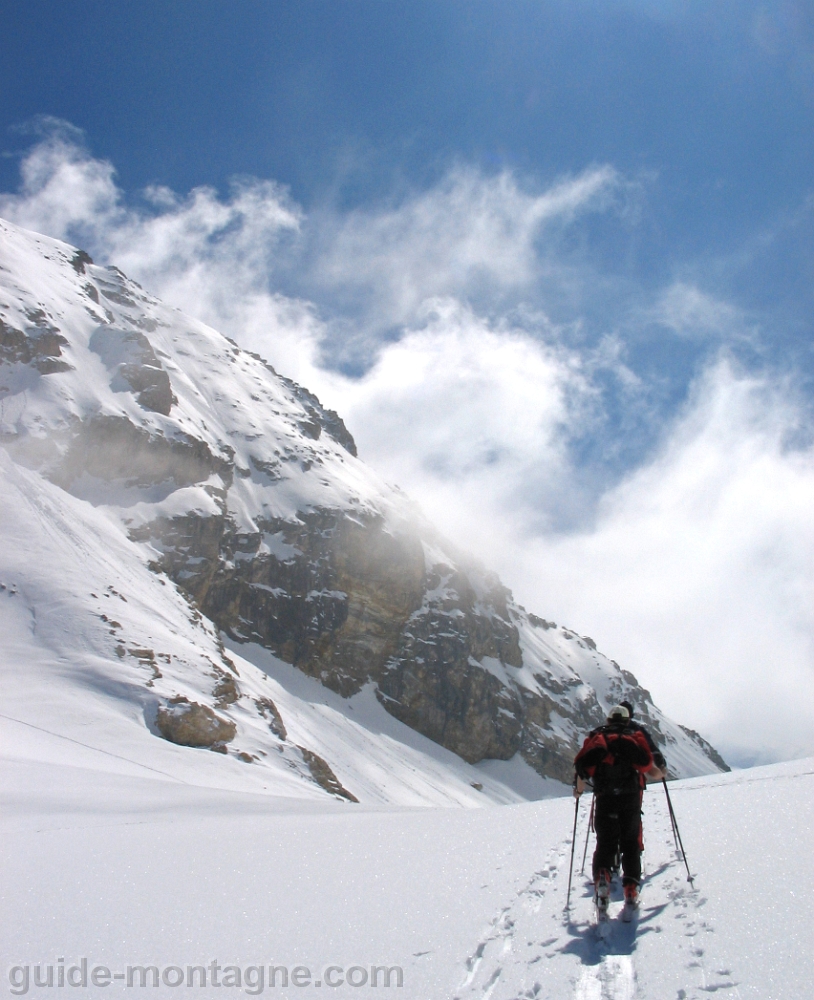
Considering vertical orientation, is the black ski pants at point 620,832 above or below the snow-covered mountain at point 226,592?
below

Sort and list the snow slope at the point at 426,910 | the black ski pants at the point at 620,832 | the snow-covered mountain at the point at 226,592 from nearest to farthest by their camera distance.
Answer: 1. the snow slope at the point at 426,910
2. the black ski pants at the point at 620,832
3. the snow-covered mountain at the point at 226,592

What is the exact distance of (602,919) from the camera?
4.77 metres

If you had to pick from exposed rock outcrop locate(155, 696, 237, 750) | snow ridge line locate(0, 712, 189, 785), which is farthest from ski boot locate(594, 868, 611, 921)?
exposed rock outcrop locate(155, 696, 237, 750)

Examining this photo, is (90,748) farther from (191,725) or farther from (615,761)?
(615,761)

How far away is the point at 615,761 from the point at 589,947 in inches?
69.7

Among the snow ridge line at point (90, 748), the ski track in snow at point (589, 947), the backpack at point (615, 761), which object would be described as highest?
the snow ridge line at point (90, 748)

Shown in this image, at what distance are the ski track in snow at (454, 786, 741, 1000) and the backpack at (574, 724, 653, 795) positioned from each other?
823 mm

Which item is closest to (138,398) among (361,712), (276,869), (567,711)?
(361,712)

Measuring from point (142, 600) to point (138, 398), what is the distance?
52.2 metres

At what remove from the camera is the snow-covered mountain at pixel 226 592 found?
175 feet

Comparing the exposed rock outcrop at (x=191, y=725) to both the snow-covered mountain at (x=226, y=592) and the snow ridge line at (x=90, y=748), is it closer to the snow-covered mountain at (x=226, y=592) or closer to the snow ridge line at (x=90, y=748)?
the snow-covered mountain at (x=226, y=592)

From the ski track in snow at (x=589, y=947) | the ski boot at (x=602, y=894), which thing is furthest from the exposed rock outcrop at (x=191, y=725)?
the ski boot at (x=602, y=894)

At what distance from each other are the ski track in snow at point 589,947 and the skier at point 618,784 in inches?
12.5

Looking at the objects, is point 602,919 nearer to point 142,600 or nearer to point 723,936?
point 723,936
